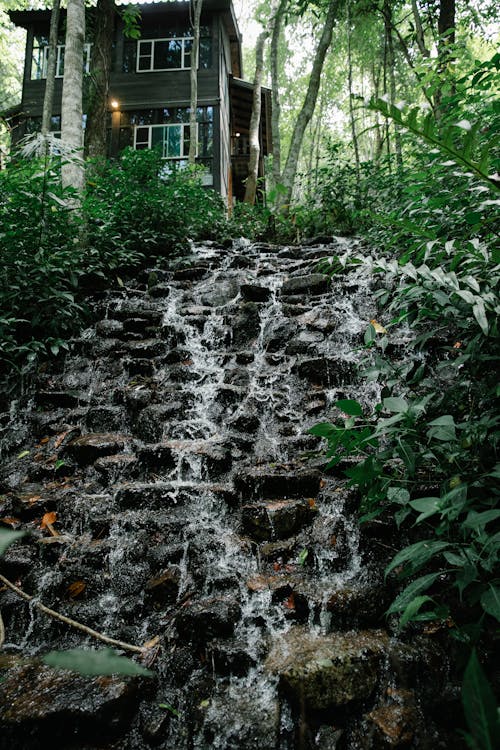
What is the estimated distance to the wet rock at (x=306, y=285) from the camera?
640 centimetres

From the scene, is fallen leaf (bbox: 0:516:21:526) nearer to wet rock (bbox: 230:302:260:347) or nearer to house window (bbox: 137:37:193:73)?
wet rock (bbox: 230:302:260:347)

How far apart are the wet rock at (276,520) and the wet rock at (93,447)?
1455 millimetres

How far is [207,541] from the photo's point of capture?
2848 millimetres

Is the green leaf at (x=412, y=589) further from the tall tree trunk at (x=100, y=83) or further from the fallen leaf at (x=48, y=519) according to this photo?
the tall tree trunk at (x=100, y=83)

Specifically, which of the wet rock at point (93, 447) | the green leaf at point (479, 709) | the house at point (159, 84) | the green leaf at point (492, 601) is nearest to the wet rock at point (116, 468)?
the wet rock at point (93, 447)

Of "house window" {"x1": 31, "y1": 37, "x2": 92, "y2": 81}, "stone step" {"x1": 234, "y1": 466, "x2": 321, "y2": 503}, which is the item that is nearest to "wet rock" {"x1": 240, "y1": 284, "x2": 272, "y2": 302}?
"stone step" {"x1": 234, "y1": 466, "x2": 321, "y2": 503}

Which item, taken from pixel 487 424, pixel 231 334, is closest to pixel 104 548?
pixel 487 424

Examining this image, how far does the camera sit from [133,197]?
7.61 metres

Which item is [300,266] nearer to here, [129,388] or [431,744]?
[129,388]

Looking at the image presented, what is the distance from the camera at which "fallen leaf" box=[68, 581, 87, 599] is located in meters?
2.60

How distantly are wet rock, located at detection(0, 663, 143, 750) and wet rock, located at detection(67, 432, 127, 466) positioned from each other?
1857mm

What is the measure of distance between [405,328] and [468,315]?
9.76 feet

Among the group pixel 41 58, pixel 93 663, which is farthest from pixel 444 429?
pixel 41 58

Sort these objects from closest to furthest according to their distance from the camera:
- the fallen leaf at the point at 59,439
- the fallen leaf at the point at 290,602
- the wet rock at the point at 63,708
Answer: the wet rock at the point at 63,708 → the fallen leaf at the point at 290,602 → the fallen leaf at the point at 59,439
